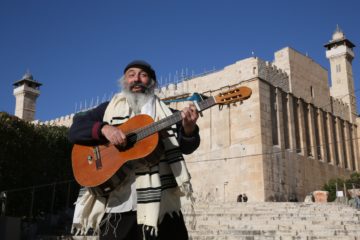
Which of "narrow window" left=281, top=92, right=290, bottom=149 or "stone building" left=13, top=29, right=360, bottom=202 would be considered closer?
"stone building" left=13, top=29, right=360, bottom=202

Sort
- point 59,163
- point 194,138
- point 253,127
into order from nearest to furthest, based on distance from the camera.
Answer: point 194,138, point 59,163, point 253,127

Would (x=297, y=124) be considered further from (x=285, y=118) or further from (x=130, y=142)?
(x=130, y=142)

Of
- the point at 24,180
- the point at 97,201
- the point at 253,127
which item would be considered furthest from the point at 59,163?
the point at 97,201

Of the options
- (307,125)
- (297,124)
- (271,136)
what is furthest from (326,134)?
(271,136)

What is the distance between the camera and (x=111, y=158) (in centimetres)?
323

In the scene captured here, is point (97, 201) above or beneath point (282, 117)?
beneath

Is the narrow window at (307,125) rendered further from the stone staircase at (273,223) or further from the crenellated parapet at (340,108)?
the stone staircase at (273,223)

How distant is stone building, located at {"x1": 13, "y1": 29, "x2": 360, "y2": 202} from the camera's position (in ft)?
88.1

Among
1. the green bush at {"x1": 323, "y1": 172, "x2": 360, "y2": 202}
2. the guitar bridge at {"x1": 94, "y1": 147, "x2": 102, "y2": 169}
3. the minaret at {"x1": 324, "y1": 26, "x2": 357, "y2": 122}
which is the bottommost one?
the guitar bridge at {"x1": 94, "y1": 147, "x2": 102, "y2": 169}

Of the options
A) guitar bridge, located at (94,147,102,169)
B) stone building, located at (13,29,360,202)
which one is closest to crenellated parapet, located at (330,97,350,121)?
stone building, located at (13,29,360,202)

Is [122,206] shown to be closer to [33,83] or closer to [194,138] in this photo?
[194,138]

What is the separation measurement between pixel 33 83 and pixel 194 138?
162 ft

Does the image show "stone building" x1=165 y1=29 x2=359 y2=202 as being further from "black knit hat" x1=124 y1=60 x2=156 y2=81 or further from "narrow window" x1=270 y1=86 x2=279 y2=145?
"black knit hat" x1=124 y1=60 x2=156 y2=81

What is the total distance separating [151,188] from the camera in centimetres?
311
